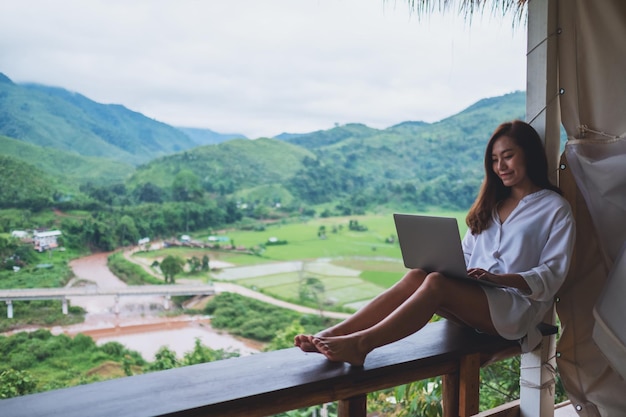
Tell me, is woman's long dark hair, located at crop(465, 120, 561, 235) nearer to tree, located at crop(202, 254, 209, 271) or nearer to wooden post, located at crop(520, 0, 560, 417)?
wooden post, located at crop(520, 0, 560, 417)

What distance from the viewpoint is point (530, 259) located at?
2016mm

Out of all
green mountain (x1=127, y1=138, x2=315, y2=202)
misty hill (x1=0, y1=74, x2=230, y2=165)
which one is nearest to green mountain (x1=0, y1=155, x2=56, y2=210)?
misty hill (x1=0, y1=74, x2=230, y2=165)

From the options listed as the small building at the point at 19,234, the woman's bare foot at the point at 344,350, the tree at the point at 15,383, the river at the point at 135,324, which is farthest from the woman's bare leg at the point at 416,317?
the river at the point at 135,324

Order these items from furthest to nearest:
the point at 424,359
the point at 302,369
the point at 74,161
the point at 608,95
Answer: the point at 74,161 < the point at 608,95 < the point at 424,359 < the point at 302,369

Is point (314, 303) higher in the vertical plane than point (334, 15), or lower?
lower

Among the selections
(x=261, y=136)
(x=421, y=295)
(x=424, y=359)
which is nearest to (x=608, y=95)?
(x=421, y=295)

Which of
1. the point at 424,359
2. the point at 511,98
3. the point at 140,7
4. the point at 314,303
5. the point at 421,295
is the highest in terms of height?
the point at 140,7

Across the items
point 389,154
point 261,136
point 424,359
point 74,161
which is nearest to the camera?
point 424,359

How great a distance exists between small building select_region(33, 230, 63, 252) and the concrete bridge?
1.33 feet

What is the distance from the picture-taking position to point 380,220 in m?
8.16

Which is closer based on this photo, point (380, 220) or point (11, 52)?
point (11, 52)

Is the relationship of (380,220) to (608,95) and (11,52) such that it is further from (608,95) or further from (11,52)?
(608,95)

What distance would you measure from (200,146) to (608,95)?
600 cm

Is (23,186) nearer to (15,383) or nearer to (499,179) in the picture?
(15,383)
